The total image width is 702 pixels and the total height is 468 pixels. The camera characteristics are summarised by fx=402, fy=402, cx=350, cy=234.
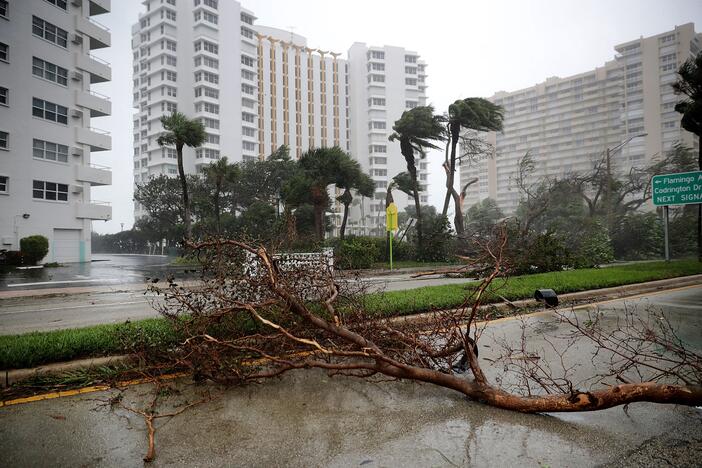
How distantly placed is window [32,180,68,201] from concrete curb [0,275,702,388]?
1333 inches

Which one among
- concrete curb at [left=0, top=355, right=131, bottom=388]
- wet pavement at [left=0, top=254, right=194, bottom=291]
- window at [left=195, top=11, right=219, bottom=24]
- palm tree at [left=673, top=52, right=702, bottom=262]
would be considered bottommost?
wet pavement at [left=0, top=254, right=194, bottom=291]

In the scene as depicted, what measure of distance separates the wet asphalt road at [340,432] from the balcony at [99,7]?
46.0 meters

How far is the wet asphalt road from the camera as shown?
244cm

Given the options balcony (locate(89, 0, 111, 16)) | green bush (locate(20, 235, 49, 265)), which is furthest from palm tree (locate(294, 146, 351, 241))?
balcony (locate(89, 0, 111, 16))

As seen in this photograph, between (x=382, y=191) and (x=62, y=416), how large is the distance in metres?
99.4

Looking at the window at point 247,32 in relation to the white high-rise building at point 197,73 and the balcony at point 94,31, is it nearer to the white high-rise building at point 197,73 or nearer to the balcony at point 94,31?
the white high-rise building at point 197,73

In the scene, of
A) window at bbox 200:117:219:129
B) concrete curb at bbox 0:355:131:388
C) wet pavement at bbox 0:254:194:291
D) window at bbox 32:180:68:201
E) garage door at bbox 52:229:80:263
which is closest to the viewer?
concrete curb at bbox 0:355:131:388

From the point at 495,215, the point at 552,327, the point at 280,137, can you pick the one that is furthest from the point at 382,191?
the point at 552,327

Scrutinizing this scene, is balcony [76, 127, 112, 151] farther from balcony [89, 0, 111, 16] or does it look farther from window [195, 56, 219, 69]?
window [195, 56, 219, 69]

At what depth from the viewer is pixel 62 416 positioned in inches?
123

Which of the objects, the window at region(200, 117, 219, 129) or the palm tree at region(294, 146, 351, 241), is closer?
the palm tree at region(294, 146, 351, 241)

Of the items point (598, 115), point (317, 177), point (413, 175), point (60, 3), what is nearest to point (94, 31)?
point (60, 3)

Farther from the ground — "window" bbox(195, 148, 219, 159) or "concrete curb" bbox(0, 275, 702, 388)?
"window" bbox(195, 148, 219, 159)

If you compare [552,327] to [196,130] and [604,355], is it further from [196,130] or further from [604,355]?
[196,130]
